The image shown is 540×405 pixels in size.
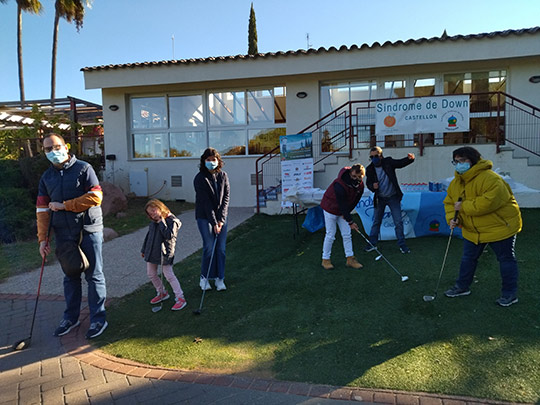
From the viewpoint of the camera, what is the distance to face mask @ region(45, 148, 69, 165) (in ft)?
12.5

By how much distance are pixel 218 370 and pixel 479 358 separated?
2.19 m

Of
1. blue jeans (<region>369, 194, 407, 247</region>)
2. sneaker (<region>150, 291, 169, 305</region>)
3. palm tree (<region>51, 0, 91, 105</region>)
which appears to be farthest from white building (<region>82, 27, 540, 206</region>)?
palm tree (<region>51, 0, 91, 105</region>)

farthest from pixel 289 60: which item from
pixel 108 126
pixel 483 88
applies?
pixel 108 126

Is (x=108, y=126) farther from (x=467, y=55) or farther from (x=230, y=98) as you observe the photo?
(x=467, y=55)

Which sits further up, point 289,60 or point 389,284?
point 289,60

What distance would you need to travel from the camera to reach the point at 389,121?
9031mm

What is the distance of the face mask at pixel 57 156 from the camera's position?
12.5 ft

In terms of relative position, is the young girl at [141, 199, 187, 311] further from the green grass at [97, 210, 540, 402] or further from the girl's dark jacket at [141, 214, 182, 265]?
the green grass at [97, 210, 540, 402]

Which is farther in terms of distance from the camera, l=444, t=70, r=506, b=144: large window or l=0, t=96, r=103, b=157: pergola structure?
l=0, t=96, r=103, b=157: pergola structure

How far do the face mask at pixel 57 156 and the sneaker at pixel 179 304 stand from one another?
6.55 ft

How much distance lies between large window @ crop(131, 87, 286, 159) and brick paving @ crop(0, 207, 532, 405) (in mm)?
8939

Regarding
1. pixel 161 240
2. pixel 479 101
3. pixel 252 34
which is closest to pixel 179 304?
pixel 161 240

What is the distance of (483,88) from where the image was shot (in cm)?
1065

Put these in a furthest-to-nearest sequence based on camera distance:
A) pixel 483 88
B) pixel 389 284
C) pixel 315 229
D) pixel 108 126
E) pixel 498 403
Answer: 1. pixel 108 126
2. pixel 483 88
3. pixel 315 229
4. pixel 389 284
5. pixel 498 403
